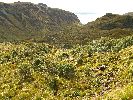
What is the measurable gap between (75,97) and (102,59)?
33.8 feet

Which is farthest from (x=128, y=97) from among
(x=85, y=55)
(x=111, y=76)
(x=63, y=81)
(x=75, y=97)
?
(x=85, y=55)

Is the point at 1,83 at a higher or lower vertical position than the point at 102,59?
lower

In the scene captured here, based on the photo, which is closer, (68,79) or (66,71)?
(68,79)

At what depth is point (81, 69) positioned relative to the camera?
31.0m

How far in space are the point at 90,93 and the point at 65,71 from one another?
19.9 feet

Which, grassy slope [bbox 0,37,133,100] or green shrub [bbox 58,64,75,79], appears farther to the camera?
green shrub [bbox 58,64,75,79]

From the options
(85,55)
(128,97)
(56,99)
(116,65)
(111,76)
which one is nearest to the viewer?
(128,97)

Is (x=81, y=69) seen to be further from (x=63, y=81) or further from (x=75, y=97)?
(x=75, y=97)

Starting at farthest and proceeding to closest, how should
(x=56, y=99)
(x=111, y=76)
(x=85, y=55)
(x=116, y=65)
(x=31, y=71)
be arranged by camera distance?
(x=85, y=55) < (x=31, y=71) < (x=116, y=65) < (x=111, y=76) < (x=56, y=99)

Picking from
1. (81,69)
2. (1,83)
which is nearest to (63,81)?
(81,69)

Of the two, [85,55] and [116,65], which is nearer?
[116,65]

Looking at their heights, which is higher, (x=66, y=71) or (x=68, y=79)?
(x=66, y=71)

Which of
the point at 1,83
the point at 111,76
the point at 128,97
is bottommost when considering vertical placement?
the point at 1,83

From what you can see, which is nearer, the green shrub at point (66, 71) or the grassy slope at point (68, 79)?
the grassy slope at point (68, 79)
